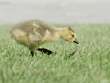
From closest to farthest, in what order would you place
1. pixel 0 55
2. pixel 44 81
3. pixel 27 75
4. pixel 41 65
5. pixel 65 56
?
pixel 44 81 < pixel 27 75 < pixel 41 65 < pixel 0 55 < pixel 65 56

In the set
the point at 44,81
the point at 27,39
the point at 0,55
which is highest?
the point at 27,39

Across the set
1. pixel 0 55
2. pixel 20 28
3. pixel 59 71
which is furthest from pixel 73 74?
pixel 0 55

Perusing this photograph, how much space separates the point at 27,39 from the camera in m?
3.12

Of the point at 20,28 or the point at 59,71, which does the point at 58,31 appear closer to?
the point at 20,28

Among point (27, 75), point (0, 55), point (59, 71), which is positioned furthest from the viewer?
point (0, 55)

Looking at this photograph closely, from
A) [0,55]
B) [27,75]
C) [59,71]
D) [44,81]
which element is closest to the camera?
[44,81]

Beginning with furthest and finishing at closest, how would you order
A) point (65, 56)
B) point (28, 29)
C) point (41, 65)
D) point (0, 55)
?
point (65, 56)
point (0, 55)
point (28, 29)
point (41, 65)

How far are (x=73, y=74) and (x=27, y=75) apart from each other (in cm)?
100

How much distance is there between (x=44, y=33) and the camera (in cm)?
334

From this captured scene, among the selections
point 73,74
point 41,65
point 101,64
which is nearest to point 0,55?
point 41,65

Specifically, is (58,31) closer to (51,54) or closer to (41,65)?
(51,54)

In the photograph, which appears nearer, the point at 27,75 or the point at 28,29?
the point at 27,75

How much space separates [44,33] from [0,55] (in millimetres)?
1417

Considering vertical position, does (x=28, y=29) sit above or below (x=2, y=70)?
above
